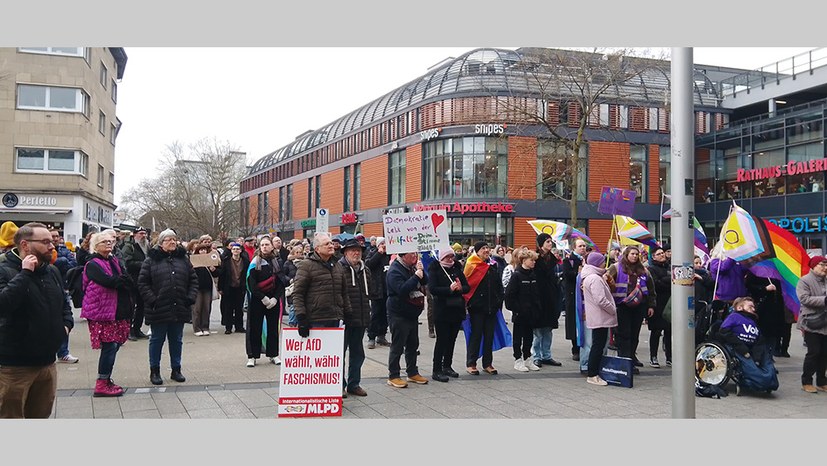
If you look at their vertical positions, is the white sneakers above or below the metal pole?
below

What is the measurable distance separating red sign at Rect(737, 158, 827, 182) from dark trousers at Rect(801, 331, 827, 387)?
2869 centimetres

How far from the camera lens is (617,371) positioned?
28.9 feet

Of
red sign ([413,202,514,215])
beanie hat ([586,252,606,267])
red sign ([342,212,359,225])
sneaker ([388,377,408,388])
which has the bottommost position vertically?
sneaker ([388,377,408,388])

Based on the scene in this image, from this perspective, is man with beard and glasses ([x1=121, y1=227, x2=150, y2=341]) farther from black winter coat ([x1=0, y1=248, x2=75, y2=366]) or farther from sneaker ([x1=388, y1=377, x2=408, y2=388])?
black winter coat ([x1=0, y1=248, x2=75, y2=366])

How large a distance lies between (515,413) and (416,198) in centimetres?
4379

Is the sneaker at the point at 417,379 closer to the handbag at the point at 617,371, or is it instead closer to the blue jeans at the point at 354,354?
the blue jeans at the point at 354,354

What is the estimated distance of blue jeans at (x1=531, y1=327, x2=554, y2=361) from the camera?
1043 cm

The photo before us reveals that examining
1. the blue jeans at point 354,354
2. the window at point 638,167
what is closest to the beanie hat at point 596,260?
the blue jeans at point 354,354

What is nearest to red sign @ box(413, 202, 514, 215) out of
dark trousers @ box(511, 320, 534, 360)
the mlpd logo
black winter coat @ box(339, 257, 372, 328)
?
the mlpd logo

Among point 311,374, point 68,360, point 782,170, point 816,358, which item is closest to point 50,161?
point 68,360

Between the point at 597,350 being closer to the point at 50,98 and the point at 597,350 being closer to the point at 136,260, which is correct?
the point at 136,260

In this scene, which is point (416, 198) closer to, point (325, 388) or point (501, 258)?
point (501, 258)

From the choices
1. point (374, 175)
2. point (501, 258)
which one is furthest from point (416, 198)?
point (501, 258)

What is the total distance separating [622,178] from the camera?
47875 millimetres
